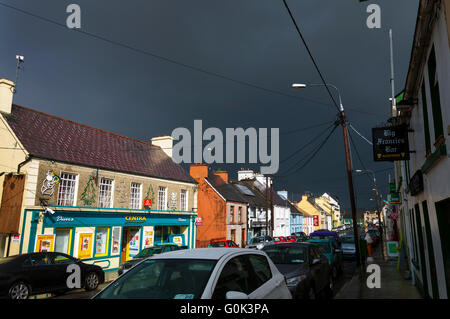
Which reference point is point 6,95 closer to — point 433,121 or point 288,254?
point 288,254

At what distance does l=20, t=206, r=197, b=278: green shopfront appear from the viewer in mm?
15969

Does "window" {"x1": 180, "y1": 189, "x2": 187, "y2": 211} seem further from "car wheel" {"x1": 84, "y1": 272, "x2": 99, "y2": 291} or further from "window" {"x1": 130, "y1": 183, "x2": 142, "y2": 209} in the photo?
"car wheel" {"x1": 84, "y1": 272, "x2": 99, "y2": 291}

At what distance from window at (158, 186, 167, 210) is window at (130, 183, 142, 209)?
6.82 feet

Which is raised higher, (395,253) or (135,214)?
(135,214)

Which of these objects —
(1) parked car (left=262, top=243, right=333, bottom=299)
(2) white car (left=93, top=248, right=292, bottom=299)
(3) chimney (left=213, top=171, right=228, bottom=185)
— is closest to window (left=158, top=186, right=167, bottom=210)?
(1) parked car (left=262, top=243, right=333, bottom=299)

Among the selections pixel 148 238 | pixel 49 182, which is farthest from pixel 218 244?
pixel 49 182

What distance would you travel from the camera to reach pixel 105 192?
20.1 meters

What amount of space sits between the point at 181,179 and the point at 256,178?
31017mm

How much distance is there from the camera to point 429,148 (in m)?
6.92

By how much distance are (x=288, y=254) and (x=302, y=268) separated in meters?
1.06

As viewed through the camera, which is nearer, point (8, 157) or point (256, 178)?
point (8, 157)

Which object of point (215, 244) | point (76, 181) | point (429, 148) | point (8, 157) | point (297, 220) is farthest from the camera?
Answer: point (297, 220)

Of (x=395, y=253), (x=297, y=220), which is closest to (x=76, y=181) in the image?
(x=395, y=253)
